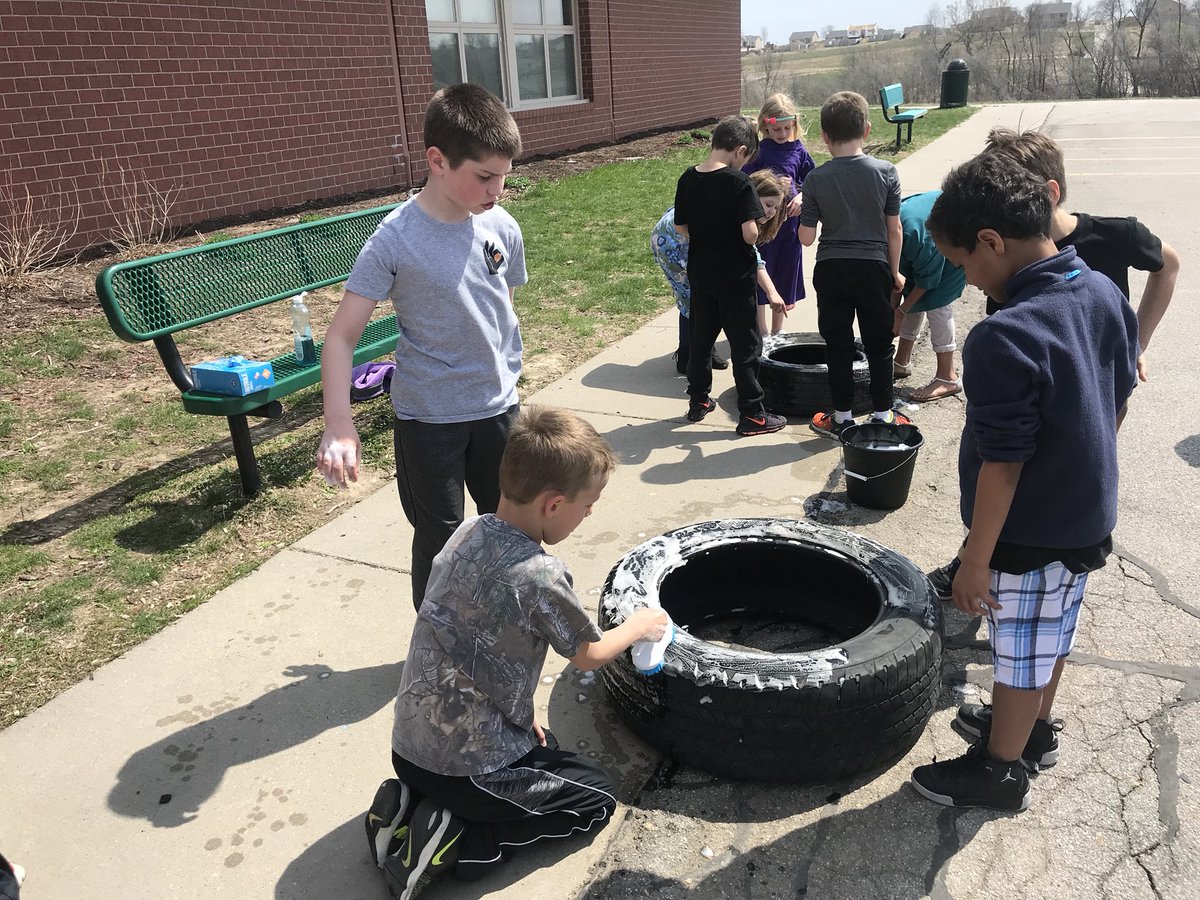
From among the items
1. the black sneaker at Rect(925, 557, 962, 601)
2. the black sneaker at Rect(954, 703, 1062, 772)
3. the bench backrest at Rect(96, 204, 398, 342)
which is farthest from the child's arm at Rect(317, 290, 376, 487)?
the black sneaker at Rect(925, 557, 962, 601)

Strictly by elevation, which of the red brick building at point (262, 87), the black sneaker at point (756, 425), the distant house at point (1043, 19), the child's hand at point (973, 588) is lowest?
the black sneaker at point (756, 425)

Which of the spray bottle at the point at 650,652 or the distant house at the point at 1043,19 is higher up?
the distant house at the point at 1043,19

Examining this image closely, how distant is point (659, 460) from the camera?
516 cm

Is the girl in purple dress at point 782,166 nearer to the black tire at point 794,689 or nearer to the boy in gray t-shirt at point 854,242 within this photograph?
the boy in gray t-shirt at point 854,242

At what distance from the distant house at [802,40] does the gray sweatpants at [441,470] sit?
475 ft

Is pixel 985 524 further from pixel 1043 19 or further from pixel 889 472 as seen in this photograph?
pixel 1043 19

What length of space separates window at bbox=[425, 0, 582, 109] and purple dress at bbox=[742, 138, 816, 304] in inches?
Answer: 320

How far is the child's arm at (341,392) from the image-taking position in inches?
102

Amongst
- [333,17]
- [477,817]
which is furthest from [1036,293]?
[333,17]

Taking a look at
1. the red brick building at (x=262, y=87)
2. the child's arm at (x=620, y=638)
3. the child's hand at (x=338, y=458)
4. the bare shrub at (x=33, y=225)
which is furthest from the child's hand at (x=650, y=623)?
the red brick building at (x=262, y=87)

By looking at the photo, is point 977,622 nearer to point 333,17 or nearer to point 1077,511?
point 1077,511

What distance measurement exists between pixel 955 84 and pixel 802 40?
140 metres

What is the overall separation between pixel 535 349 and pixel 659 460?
2223 mm

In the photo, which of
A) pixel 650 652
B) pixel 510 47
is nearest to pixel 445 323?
pixel 650 652
